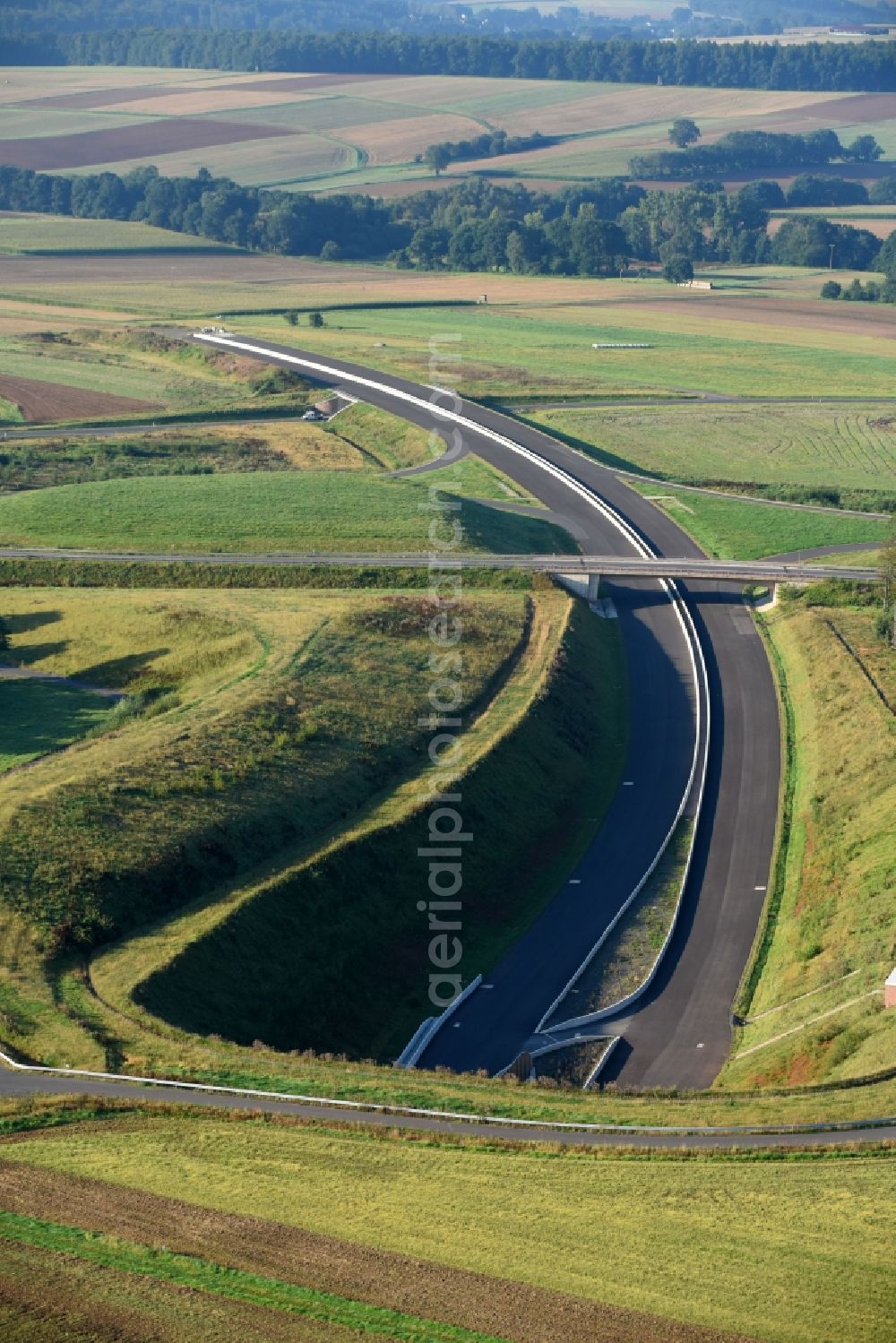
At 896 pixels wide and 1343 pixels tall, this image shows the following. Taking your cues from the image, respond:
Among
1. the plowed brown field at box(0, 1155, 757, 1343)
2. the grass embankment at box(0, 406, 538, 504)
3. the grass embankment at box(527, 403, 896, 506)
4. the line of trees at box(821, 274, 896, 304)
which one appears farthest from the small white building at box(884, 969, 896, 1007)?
the line of trees at box(821, 274, 896, 304)

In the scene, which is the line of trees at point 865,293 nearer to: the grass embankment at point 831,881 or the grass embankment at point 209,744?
the grass embankment at point 831,881

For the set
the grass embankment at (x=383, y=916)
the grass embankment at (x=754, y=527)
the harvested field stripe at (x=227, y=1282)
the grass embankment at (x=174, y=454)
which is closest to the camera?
the harvested field stripe at (x=227, y=1282)

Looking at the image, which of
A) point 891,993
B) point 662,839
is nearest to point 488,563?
point 662,839

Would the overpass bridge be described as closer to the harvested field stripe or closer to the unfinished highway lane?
the unfinished highway lane

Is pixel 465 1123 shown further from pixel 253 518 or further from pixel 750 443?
pixel 750 443

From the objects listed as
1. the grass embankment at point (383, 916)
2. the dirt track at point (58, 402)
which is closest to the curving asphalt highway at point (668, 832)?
the grass embankment at point (383, 916)

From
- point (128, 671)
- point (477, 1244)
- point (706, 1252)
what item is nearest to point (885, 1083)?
point (706, 1252)

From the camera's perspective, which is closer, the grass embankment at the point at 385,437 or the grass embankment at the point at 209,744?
the grass embankment at the point at 209,744

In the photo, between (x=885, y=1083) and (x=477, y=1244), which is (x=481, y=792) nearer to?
(x=885, y=1083)
